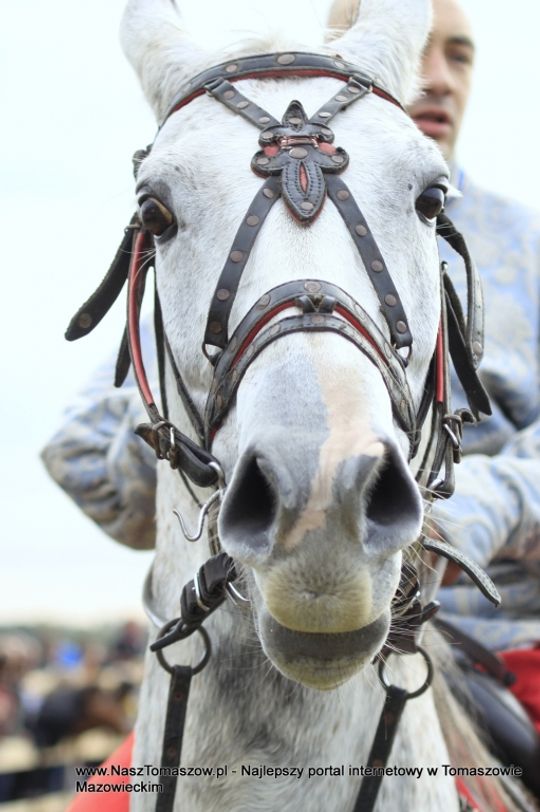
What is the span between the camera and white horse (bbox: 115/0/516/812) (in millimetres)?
1868

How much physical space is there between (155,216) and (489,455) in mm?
2032

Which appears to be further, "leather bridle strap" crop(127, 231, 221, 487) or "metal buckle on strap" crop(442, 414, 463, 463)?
"metal buckle on strap" crop(442, 414, 463, 463)

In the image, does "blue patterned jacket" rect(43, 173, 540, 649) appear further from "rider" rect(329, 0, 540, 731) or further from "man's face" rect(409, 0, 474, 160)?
"man's face" rect(409, 0, 474, 160)

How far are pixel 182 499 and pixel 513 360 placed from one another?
6.08 feet

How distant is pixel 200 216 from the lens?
8.05 feet

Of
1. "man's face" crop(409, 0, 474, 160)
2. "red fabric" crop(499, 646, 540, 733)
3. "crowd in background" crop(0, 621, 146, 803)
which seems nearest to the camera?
"red fabric" crop(499, 646, 540, 733)

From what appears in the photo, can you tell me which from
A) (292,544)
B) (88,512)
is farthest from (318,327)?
(88,512)

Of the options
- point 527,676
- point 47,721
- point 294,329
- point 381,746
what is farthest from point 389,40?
point 47,721

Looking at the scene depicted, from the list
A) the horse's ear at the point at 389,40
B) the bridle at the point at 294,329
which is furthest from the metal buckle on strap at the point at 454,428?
the horse's ear at the point at 389,40

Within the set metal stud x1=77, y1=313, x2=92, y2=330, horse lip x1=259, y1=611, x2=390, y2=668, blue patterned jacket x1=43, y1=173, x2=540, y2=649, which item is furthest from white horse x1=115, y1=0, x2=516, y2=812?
blue patterned jacket x1=43, y1=173, x2=540, y2=649

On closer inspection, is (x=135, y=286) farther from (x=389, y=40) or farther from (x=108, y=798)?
(x=108, y=798)

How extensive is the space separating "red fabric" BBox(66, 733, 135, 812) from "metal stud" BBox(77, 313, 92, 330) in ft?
4.28

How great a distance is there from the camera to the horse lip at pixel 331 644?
1982 mm

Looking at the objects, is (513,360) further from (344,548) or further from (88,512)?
(344,548)
